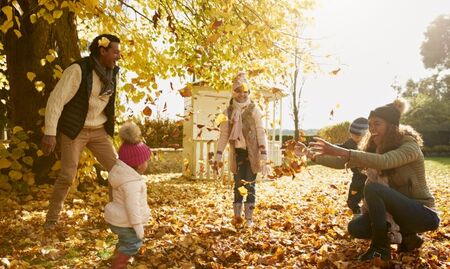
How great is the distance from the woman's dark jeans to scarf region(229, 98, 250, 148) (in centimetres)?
200

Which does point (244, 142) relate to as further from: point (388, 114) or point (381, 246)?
point (381, 246)

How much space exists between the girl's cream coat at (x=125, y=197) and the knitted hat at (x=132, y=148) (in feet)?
0.18

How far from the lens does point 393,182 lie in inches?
157

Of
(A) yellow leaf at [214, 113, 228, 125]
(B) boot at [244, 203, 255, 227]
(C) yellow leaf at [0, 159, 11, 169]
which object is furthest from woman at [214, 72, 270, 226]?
Result: (C) yellow leaf at [0, 159, 11, 169]

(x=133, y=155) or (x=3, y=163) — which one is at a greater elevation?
(x=133, y=155)

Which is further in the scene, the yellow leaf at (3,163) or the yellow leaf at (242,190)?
the yellow leaf at (3,163)

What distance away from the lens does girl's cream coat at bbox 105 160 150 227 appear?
322 cm

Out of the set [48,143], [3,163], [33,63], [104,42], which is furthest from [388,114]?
Result: [33,63]

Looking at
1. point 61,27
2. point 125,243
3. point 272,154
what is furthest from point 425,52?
point 125,243

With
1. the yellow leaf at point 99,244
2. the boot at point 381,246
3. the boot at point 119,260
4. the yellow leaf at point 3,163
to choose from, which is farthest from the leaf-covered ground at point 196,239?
the yellow leaf at point 3,163

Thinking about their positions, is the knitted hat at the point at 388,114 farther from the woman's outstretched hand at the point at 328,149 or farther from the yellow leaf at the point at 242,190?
the yellow leaf at the point at 242,190

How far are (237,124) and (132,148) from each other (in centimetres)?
234

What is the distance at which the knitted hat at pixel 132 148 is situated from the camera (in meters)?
3.29

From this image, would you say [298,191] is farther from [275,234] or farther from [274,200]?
[275,234]
